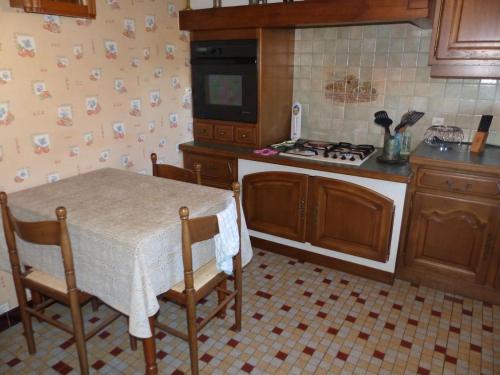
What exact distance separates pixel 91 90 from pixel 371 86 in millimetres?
1898

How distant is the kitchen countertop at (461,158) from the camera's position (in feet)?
6.75

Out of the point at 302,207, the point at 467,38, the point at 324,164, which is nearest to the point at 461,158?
the point at 467,38

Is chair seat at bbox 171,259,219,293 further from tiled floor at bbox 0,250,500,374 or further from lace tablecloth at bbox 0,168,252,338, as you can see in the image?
tiled floor at bbox 0,250,500,374

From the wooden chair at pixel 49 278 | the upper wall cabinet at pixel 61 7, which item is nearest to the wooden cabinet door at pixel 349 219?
the wooden chair at pixel 49 278

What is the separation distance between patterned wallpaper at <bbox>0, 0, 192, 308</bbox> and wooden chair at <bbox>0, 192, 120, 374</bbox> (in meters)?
0.37

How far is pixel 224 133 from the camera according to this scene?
9.71 ft

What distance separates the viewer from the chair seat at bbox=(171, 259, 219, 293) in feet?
5.57

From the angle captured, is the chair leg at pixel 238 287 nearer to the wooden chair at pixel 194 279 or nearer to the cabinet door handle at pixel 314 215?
the wooden chair at pixel 194 279

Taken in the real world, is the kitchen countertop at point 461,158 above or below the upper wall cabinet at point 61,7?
below

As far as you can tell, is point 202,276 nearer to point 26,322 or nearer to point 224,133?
point 26,322

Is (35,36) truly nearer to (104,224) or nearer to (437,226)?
(104,224)

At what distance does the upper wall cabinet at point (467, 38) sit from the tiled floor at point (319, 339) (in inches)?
54.2

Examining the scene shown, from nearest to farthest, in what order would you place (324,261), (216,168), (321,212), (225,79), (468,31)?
(468,31) < (321,212) < (324,261) < (225,79) < (216,168)

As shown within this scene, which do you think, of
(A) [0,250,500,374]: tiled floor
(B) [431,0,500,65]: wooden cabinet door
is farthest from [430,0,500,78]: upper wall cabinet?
(A) [0,250,500,374]: tiled floor
